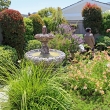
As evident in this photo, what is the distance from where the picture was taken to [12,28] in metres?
8.44

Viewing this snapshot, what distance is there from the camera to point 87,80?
13.4ft

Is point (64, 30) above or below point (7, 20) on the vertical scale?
below

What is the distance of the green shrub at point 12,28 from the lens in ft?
27.6

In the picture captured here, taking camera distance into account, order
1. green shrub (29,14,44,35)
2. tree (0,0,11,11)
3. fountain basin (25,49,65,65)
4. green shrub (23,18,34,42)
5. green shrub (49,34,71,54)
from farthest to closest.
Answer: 1. tree (0,0,11,11)
2. green shrub (29,14,44,35)
3. green shrub (23,18,34,42)
4. green shrub (49,34,71,54)
5. fountain basin (25,49,65,65)

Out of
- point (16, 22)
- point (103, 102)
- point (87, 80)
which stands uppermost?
point (16, 22)

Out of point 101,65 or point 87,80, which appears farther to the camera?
point 101,65

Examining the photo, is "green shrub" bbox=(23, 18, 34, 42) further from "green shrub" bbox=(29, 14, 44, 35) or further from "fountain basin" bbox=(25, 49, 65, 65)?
"fountain basin" bbox=(25, 49, 65, 65)

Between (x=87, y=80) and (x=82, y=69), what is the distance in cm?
42

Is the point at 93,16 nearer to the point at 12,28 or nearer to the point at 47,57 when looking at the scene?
the point at 12,28

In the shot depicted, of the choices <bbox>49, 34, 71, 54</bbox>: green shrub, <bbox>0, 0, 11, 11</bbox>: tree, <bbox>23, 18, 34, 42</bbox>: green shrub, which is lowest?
<bbox>49, 34, 71, 54</bbox>: green shrub

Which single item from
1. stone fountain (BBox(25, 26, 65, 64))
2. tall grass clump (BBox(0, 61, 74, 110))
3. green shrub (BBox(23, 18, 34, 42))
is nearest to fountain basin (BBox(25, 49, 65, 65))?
stone fountain (BBox(25, 26, 65, 64))

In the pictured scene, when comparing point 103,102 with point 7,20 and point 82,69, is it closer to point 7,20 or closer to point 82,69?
point 82,69

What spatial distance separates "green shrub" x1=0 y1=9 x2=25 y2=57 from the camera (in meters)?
8.42

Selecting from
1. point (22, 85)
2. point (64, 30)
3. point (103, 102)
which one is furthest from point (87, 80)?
point (64, 30)
